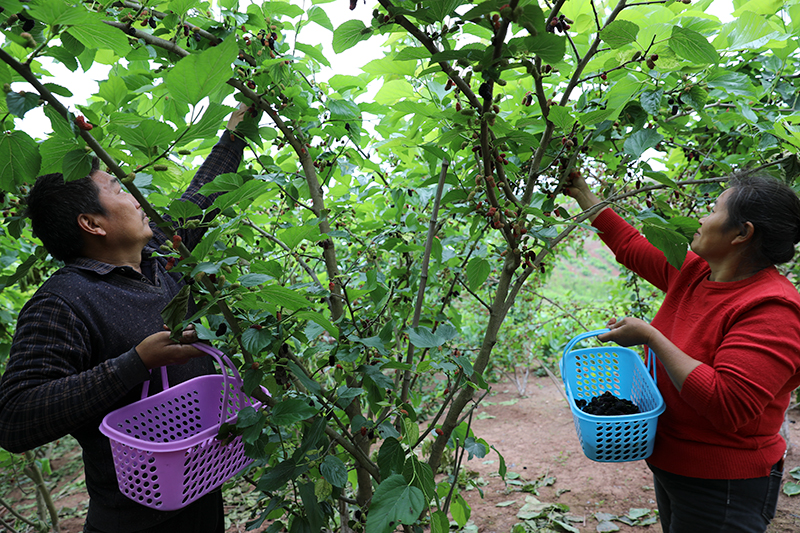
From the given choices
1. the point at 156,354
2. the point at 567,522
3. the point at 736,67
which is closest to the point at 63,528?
the point at 156,354

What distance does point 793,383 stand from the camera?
56.6 inches

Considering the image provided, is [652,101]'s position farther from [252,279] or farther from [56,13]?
[56,13]

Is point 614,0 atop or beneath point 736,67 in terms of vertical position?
atop

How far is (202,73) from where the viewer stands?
0.82m

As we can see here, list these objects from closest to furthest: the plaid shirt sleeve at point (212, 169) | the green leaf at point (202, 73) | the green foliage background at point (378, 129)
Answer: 1. the green leaf at point (202, 73)
2. the green foliage background at point (378, 129)
3. the plaid shirt sleeve at point (212, 169)

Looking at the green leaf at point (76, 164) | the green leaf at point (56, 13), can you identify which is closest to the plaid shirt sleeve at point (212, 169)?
the green leaf at point (76, 164)

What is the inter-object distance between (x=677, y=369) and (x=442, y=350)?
0.66 meters

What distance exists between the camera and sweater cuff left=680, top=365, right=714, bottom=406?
50.3 inches

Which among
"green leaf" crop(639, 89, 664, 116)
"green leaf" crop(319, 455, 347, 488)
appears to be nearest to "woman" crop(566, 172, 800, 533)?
"green leaf" crop(639, 89, 664, 116)

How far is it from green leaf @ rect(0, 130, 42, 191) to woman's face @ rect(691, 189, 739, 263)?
1.71 metres

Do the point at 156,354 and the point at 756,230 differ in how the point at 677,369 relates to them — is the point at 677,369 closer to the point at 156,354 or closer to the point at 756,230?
the point at 756,230

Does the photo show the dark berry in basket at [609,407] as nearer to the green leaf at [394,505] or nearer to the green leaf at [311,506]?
the green leaf at [394,505]

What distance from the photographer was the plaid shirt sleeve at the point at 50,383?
3.97 feet

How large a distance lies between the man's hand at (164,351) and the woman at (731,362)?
1163 mm
